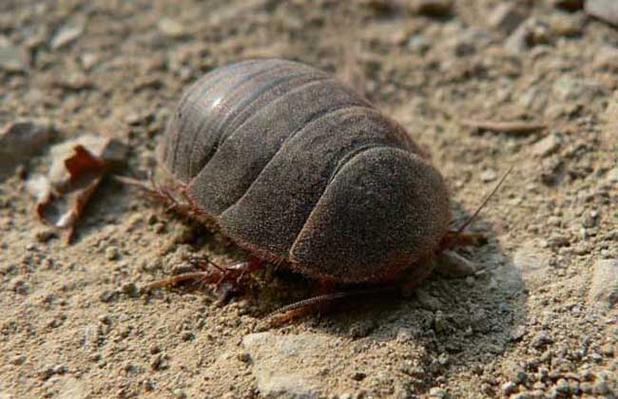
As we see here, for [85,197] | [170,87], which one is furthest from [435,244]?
[170,87]

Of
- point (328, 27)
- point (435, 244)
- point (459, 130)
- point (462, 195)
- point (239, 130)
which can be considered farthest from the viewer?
point (328, 27)

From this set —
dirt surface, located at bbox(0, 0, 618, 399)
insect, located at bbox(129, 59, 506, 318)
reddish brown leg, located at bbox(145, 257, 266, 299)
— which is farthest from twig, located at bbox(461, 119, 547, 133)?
reddish brown leg, located at bbox(145, 257, 266, 299)

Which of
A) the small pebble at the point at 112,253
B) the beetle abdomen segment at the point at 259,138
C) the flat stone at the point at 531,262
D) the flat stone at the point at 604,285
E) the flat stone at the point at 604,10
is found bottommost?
the small pebble at the point at 112,253

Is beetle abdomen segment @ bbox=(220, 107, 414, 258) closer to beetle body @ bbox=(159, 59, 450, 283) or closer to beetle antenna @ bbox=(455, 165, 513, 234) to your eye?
beetle body @ bbox=(159, 59, 450, 283)

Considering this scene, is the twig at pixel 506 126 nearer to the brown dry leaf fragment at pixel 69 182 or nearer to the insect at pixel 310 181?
the insect at pixel 310 181

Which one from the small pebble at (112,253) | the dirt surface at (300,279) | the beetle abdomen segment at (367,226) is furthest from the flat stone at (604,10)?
the small pebble at (112,253)

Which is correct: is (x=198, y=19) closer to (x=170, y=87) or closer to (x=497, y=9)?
(x=170, y=87)
